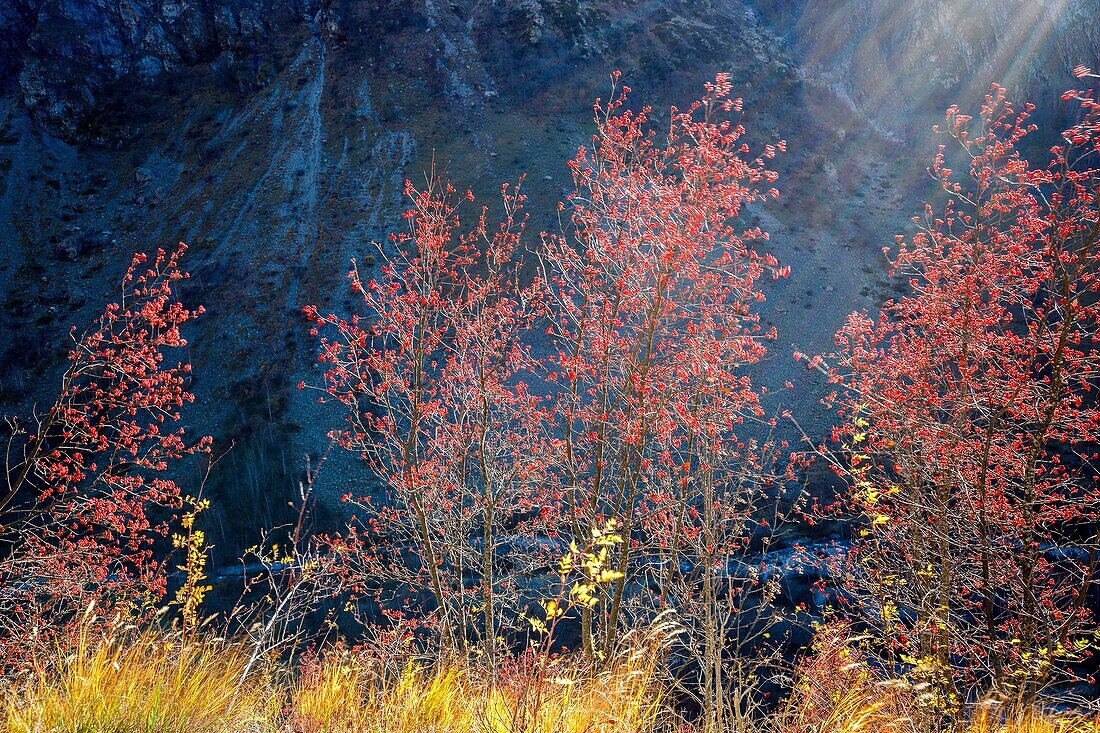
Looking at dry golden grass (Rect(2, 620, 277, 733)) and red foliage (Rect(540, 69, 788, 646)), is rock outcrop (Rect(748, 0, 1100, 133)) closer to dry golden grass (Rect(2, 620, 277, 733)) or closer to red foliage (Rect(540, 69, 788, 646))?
red foliage (Rect(540, 69, 788, 646))

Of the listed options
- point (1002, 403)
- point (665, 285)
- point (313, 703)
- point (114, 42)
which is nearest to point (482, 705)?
point (313, 703)

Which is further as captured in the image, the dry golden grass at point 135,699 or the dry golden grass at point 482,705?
the dry golden grass at point 482,705

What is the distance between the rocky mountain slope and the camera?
36812mm

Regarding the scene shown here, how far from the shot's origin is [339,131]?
4928 centimetres

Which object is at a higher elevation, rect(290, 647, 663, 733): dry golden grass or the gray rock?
rect(290, 647, 663, 733): dry golden grass

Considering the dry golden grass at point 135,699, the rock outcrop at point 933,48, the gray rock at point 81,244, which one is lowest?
the gray rock at point 81,244

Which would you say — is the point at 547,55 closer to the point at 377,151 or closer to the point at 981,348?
the point at 377,151

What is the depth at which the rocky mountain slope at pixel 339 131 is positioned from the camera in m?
36.8

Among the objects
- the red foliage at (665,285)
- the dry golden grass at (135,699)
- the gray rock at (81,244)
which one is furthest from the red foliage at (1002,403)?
the gray rock at (81,244)

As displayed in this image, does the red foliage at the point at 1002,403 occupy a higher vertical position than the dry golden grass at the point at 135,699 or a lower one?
higher

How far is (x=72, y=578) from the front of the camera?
6.90m

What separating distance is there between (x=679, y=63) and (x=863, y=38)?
60.9ft

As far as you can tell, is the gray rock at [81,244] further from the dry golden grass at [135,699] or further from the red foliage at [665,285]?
the dry golden grass at [135,699]

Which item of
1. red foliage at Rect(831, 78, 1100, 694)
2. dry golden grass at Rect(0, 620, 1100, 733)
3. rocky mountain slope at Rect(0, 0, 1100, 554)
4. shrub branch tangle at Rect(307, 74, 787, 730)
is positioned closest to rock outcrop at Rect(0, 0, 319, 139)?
rocky mountain slope at Rect(0, 0, 1100, 554)
